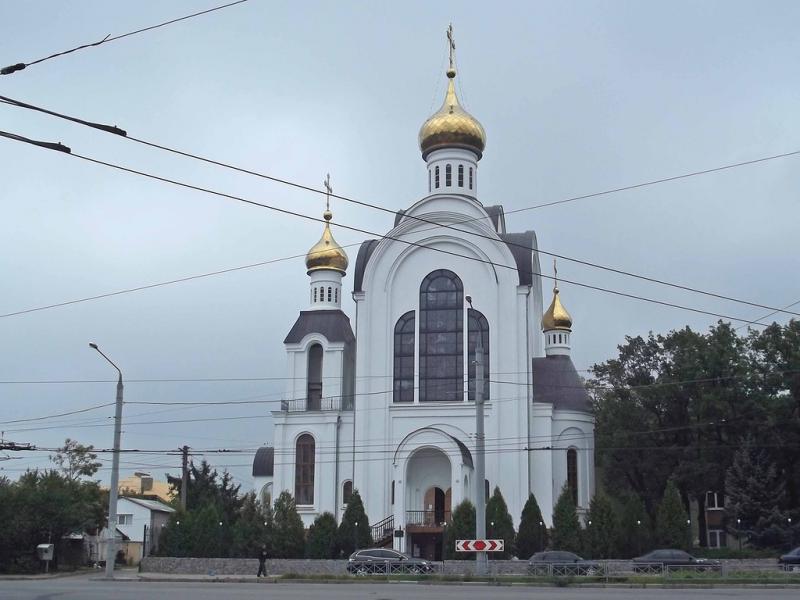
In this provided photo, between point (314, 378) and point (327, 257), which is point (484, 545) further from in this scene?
point (327, 257)

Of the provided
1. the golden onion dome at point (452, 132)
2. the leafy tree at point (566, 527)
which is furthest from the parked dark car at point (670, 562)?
the golden onion dome at point (452, 132)

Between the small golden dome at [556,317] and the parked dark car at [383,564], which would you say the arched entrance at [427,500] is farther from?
the small golden dome at [556,317]

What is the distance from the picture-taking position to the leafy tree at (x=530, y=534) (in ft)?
124

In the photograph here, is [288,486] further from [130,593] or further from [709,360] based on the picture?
[130,593]

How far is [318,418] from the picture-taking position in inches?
1686

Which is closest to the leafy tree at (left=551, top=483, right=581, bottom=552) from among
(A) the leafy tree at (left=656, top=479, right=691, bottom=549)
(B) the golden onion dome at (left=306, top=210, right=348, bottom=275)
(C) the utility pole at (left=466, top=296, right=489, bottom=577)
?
(A) the leafy tree at (left=656, top=479, right=691, bottom=549)

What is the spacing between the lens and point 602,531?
38.1 m

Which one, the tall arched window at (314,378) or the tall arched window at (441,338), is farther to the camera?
the tall arched window at (314,378)

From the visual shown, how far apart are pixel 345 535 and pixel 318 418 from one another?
6089 mm

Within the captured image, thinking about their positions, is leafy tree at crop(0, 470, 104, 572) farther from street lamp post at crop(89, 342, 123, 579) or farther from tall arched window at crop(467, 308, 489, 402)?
tall arched window at crop(467, 308, 489, 402)

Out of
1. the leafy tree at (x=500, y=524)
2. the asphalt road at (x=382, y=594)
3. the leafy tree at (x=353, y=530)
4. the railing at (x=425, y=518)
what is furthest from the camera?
the railing at (x=425, y=518)

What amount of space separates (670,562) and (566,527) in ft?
26.3

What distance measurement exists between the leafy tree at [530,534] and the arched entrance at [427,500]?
3337 millimetres


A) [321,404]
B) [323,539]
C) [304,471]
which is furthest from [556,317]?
[323,539]
